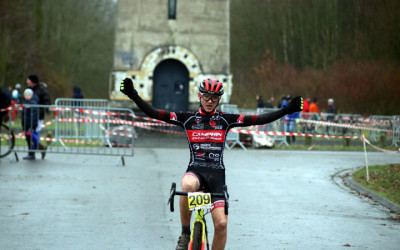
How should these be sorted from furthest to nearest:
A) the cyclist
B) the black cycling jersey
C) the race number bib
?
the black cycling jersey, the cyclist, the race number bib

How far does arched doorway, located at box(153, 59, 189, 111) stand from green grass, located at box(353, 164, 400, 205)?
16727 mm

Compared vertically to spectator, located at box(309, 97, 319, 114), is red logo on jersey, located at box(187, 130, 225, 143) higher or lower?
lower

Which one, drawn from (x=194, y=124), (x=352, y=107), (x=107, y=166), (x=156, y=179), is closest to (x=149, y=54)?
(x=352, y=107)

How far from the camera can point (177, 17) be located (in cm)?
3338

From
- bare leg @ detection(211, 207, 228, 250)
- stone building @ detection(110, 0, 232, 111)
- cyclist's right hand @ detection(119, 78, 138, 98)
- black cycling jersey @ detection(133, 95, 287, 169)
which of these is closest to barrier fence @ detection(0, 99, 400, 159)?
stone building @ detection(110, 0, 232, 111)

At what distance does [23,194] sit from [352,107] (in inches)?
611

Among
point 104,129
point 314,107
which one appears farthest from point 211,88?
point 314,107

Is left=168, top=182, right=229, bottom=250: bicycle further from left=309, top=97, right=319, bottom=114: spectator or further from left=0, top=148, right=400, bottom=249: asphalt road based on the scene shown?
left=309, top=97, right=319, bottom=114: spectator

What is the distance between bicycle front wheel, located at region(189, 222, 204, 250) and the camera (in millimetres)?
6168

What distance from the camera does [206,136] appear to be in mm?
7012

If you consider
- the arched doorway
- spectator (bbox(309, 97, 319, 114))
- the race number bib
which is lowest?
the race number bib

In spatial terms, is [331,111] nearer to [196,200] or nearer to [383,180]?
[383,180]

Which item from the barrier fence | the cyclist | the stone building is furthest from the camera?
the stone building

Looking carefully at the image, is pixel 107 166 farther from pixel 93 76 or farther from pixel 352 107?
pixel 93 76
